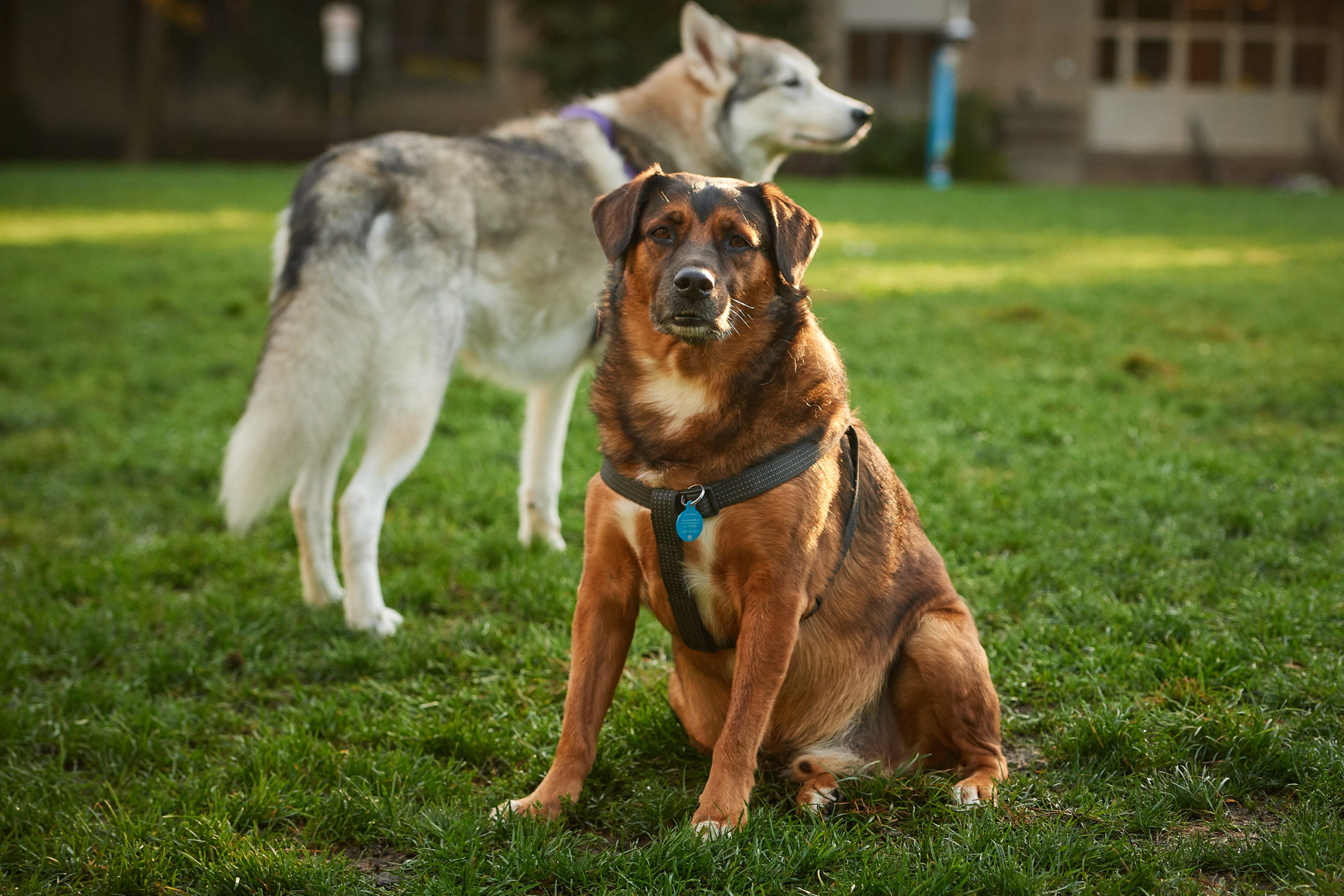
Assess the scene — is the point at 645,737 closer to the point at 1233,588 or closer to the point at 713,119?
the point at 1233,588

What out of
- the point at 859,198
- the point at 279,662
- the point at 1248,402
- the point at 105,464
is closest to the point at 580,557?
the point at 279,662

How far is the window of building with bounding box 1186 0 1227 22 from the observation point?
33.2 metres

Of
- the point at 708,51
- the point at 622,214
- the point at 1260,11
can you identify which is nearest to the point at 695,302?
the point at 622,214

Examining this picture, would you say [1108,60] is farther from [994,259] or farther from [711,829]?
[711,829]

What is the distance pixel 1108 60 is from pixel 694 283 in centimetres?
3572

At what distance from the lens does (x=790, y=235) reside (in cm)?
268

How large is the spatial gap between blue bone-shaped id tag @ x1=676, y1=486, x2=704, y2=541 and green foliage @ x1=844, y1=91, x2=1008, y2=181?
27.7m

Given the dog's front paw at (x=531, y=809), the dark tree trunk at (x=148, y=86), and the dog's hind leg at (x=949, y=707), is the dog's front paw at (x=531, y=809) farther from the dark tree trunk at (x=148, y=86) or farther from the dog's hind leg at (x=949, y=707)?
the dark tree trunk at (x=148, y=86)

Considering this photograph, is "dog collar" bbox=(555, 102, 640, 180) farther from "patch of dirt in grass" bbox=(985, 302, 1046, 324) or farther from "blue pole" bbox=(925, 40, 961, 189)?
"blue pole" bbox=(925, 40, 961, 189)

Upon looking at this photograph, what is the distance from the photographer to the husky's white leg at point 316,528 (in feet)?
13.2

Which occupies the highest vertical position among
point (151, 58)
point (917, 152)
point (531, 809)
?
point (151, 58)

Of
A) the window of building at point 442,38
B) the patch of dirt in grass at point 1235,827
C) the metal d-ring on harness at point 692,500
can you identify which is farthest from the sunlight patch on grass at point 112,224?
the window of building at point 442,38

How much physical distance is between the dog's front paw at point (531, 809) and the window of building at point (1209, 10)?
124 ft

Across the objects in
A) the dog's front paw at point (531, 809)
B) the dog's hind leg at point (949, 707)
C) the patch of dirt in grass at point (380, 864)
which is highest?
the dog's hind leg at point (949, 707)
